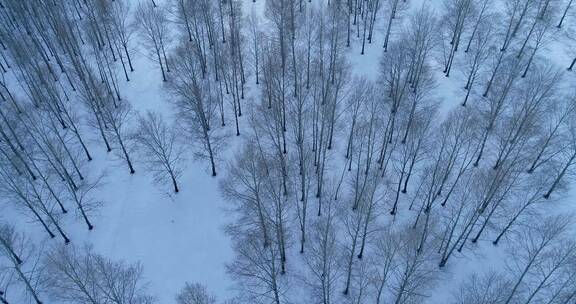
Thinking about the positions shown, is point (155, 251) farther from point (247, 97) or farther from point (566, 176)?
point (566, 176)

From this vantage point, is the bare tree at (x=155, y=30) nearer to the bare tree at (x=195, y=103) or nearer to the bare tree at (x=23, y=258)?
the bare tree at (x=195, y=103)

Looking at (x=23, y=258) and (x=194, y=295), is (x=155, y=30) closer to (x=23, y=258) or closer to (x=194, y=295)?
(x=23, y=258)

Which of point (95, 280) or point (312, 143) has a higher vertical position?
point (312, 143)

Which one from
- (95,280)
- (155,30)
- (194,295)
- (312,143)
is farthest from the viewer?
(155,30)

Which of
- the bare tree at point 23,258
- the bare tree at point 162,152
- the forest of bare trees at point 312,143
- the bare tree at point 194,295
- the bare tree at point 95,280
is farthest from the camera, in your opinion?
the bare tree at point 162,152

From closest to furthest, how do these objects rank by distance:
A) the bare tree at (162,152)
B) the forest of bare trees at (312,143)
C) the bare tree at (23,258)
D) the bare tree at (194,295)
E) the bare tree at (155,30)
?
the bare tree at (194,295)
the forest of bare trees at (312,143)
the bare tree at (23,258)
the bare tree at (162,152)
the bare tree at (155,30)

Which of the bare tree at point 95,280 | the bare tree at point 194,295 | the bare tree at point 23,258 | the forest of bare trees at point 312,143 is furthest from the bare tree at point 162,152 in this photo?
the bare tree at point 23,258

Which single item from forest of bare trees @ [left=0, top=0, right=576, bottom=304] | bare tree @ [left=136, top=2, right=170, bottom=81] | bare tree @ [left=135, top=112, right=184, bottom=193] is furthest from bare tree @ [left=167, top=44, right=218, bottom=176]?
bare tree @ [left=136, top=2, right=170, bottom=81]

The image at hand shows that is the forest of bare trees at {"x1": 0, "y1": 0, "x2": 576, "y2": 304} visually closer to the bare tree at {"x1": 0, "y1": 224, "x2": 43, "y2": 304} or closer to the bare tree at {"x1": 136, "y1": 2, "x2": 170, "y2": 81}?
the bare tree at {"x1": 0, "y1": 224, "x2": 43, "y2": 304}

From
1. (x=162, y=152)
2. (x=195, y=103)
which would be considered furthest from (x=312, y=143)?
(x=162, y=152)
